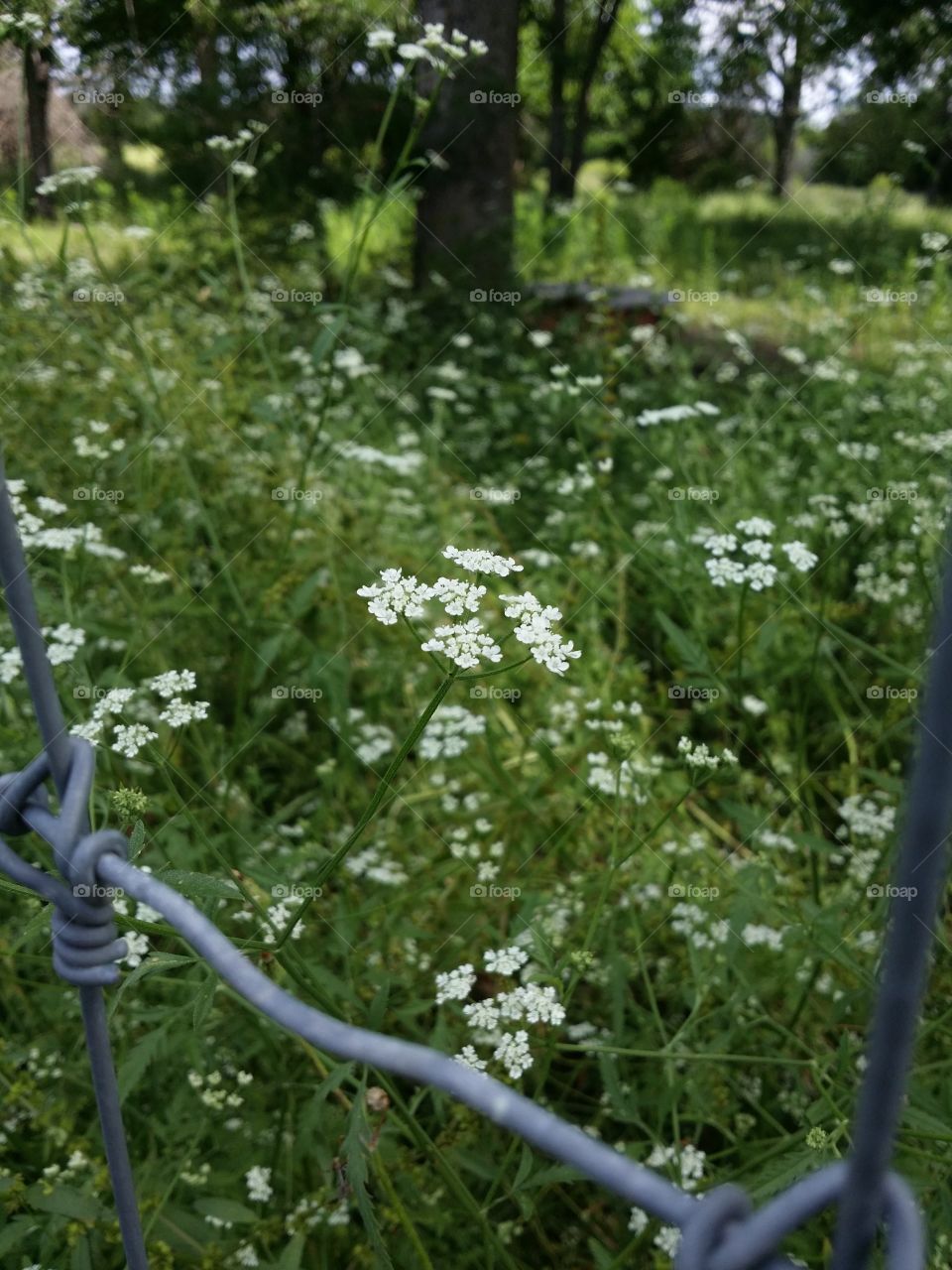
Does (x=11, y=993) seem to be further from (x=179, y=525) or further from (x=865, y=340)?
(x=865, y=340)

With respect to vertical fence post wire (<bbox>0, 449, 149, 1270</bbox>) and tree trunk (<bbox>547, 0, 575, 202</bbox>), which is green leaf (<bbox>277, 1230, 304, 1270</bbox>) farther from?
tree trunk (<bbox>547, 0, 575, 202</bbox>)

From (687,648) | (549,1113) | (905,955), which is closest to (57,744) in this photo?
(549,1113)

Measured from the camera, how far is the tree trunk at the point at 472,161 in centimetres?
492

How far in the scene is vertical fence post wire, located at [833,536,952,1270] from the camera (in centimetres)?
40

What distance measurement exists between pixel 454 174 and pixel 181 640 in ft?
12.4

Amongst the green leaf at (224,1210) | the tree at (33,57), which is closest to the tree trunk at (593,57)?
the tree at (33,57)

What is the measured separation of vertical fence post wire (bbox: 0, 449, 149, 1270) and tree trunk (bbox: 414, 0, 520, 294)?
4.76 m

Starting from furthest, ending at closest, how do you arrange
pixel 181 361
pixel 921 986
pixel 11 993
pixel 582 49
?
pixel 582 49
pixel 181 361
pixel 11 993
pixel 921 986

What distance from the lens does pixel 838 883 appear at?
221 cm

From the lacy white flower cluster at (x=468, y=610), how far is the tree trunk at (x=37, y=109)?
1.67 m

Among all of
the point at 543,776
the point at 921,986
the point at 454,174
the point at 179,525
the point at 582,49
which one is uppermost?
the point at 582,49

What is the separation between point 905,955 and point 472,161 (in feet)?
18.1

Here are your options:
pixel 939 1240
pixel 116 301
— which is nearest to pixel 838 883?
pixel 939 1240

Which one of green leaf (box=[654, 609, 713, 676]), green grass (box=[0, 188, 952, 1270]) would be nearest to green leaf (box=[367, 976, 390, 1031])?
green grass (box=[0, 188, 952, 1270])
